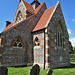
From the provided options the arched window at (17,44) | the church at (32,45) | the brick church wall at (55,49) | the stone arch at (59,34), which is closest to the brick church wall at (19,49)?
the church at (32,45)

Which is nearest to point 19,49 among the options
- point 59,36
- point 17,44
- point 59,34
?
point 17,44

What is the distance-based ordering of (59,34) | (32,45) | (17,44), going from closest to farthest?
(17,44)
(32,45)
(59,34)

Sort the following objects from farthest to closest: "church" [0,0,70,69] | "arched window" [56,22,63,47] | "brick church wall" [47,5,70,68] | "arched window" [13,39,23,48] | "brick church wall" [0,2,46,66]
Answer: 1. "arched window" [56,22,63,47]
2. "brick church wall" [47,5,70,68]
3. "arched window" [13,39,23,48]
4. "church" [0,0,70,69]
5. "brick church wall" [0,2,46,66]

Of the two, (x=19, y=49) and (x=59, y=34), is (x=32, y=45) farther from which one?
(x=59, y=34)

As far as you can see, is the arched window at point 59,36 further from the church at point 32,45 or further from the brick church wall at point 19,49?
the brick church wall at point 19,49

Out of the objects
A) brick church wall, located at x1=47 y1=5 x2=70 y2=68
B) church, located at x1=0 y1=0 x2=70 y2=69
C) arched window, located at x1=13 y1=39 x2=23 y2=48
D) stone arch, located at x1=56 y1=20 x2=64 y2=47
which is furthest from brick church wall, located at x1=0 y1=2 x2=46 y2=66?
stone arch, located at x1=56 y1=20 x2=64 y2=47

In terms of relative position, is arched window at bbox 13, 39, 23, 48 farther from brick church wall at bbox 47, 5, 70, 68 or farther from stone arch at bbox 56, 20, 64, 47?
stone arch at bbox 56, 20, 64, 47

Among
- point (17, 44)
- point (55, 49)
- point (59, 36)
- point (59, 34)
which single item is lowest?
point (55, 49)

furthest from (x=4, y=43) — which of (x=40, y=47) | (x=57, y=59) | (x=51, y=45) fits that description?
(x=57, y=59)

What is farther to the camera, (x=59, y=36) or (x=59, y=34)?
(x=59, y=34)

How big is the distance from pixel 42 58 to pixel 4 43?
5.90 meters

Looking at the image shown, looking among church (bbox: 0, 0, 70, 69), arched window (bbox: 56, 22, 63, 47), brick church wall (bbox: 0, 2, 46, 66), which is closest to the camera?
brick church wall (bbox: 0, 2, 46, 66)

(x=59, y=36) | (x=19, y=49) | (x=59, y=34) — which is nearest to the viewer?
(x=19, y=49)

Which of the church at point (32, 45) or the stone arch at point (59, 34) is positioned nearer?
the church at point (32, 45)
